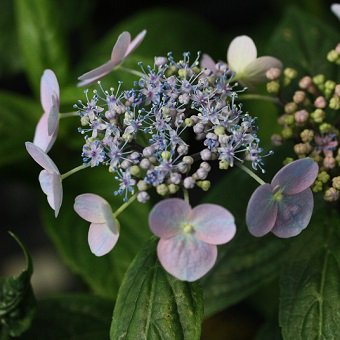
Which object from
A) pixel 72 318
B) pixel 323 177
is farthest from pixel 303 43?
pixel 72 318

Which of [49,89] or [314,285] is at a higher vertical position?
[49,89]

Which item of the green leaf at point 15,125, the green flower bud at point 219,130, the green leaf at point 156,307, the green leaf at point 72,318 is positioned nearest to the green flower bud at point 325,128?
the green flower bud at point 219,130

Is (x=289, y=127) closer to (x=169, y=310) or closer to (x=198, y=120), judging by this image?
(x=198, y=120)

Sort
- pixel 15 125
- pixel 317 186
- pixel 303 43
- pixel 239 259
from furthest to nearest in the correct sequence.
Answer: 1. pixel 15 125
2. pixel 303 43
3. pixel 239 259
4. pixel 317 186

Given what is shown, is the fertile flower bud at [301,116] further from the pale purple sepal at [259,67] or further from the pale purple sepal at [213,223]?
the pale purple sepal at [213,223]

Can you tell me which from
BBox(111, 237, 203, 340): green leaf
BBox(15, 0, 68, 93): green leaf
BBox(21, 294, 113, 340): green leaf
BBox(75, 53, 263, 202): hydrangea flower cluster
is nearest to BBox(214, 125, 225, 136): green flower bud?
BBox(75, 53, 263, 202): hydrangea flower cluster

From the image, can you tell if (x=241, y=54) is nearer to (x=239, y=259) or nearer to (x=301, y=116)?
(x=301, y=116)

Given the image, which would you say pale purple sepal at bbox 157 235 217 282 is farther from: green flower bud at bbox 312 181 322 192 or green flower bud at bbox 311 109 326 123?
green flower bud at bbox 311 109 326 123
